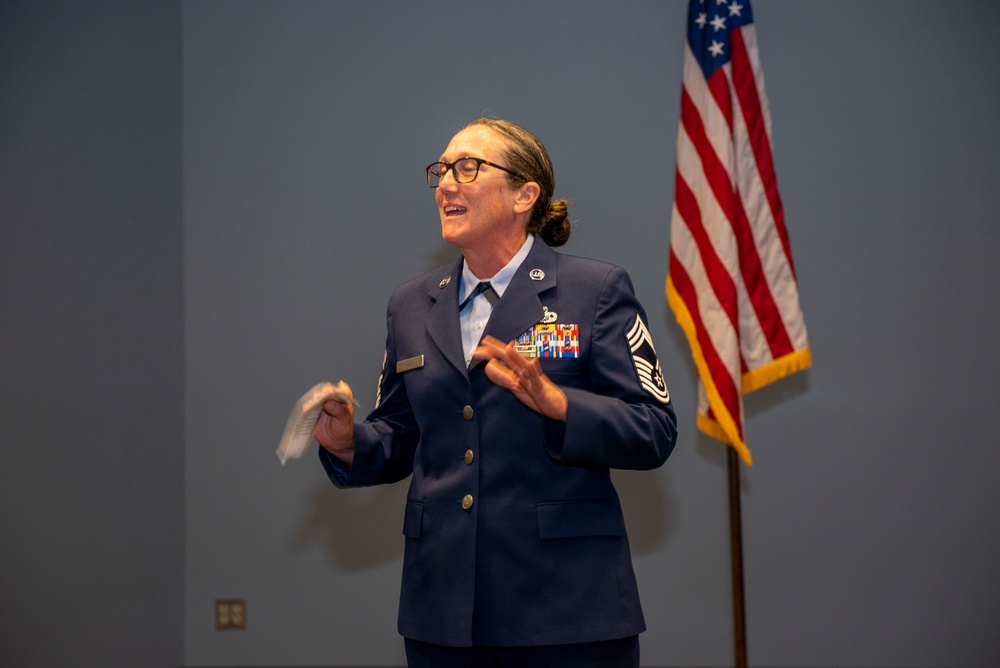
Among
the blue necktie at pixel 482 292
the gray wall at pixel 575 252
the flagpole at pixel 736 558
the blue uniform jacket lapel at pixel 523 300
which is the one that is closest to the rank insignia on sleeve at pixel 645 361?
the blue uniform jacket lapel at pixel 523 300

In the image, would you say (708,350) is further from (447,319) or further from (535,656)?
(535,656)

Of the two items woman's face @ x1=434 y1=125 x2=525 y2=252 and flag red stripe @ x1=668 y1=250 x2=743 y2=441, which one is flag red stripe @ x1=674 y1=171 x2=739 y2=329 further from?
woman's face @ x1=434 y1=125 x2=525 y2=252

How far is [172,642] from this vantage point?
3709 mm

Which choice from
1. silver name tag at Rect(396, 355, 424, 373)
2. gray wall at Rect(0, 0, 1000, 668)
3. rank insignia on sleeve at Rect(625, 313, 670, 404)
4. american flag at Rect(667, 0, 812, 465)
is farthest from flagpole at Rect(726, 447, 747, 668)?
silver name tag at Rect(396, 355, 424, 373)

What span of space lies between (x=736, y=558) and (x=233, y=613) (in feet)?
6.44

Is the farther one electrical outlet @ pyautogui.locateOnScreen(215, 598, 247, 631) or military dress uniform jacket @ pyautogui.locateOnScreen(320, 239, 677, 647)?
electrical outlet @ pyautogui.locateOnScreen(215, 598, 247, 631)

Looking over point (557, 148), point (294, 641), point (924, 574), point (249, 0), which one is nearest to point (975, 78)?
point (557, 148)

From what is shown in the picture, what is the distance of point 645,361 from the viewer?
1.75 meters

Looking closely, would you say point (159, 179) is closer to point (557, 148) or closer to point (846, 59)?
point (557, 148)

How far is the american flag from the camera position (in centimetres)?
331

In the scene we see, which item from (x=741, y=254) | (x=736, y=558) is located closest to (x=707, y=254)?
(x=741, y=254)

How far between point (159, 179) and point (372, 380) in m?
Result: 1.14

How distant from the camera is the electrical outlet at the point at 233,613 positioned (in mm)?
3781

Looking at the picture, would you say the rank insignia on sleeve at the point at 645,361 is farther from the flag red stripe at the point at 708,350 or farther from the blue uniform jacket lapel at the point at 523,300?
the flag red stripe at the point at 708,350
